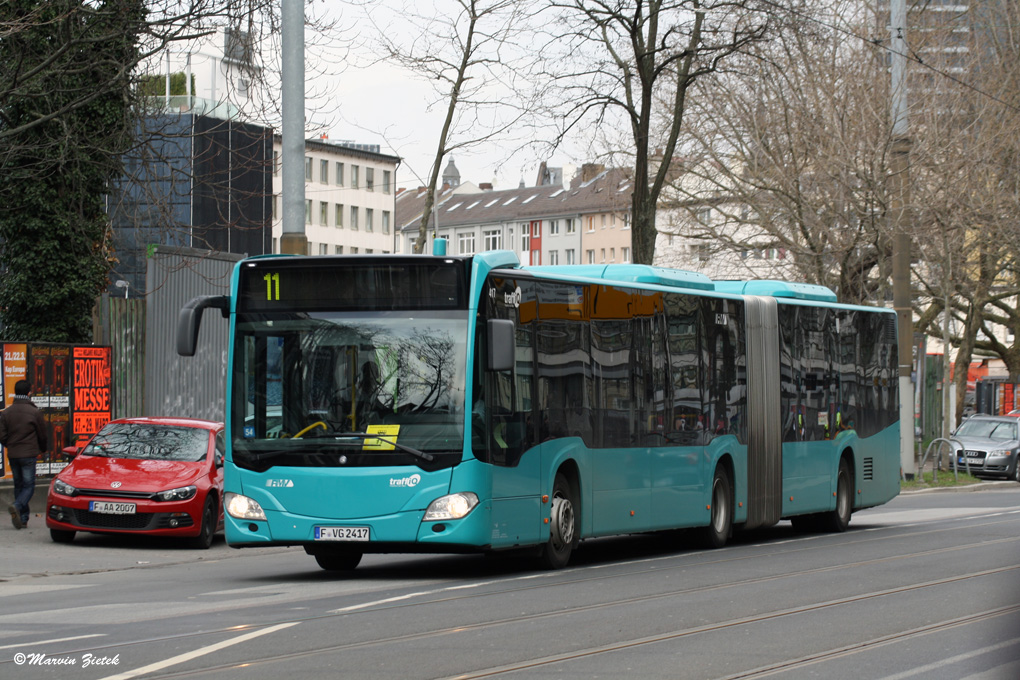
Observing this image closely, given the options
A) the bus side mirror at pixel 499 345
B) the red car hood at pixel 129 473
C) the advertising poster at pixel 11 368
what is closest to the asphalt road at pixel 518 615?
the red car hood at pixel 129 473

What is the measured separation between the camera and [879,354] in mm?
22344

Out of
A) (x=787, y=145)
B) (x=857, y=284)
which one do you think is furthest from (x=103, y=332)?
(x=857, y=284)

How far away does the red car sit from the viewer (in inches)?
663

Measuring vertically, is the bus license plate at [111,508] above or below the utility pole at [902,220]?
below

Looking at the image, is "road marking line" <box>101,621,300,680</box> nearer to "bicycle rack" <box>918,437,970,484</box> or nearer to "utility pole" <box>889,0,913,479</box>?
"utility pole" <box>889,0,913,479</box>

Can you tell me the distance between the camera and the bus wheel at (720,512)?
17328mm

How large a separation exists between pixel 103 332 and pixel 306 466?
449 inches

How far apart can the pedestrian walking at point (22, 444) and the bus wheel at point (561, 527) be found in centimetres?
729

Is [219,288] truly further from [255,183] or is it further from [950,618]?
[255,183]

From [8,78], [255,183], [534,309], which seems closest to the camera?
[534,309]

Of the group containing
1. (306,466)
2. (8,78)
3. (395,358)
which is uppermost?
(8,78)

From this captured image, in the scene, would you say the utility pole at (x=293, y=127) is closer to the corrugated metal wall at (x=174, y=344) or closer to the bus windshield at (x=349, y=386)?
the bus windshield at (x=349, y=386)

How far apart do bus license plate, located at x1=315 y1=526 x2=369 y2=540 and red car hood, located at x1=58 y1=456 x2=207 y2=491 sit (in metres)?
4.86

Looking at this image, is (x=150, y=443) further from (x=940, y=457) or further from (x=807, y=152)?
(x=940, y=457)
